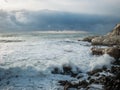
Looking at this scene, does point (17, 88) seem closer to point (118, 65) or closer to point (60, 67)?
point (60, 67)

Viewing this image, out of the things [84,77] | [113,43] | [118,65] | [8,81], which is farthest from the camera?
[113,43]

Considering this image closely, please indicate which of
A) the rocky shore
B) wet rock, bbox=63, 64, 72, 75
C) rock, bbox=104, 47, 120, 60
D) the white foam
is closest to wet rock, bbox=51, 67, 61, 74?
the rocky shore

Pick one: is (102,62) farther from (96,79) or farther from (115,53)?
(96,79)

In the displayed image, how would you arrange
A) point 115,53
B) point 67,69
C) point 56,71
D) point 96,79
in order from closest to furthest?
point 96,79 → point 56,71 → point 67,69 → point 115,53

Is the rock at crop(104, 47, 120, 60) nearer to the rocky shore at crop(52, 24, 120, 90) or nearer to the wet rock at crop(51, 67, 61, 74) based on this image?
the rocky shore at crop(52, 24, 120, 90)

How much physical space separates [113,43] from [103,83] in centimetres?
2337

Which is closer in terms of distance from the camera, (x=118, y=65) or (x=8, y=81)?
(x=8, y=81)

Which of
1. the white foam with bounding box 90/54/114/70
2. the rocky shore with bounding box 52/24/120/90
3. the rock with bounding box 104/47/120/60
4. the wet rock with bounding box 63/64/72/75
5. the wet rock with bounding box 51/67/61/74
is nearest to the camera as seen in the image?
the rocky shore with bounding box 52/24/120/90

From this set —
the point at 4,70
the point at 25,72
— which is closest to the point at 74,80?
the point at 25,72

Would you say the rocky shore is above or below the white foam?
below

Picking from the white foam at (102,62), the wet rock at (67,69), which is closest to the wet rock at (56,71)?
the wet rock at (67,69)

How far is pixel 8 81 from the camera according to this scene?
16234 millimetres

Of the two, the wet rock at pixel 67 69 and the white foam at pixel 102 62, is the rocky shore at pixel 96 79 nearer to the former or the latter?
the wet rock at pixel 67 69

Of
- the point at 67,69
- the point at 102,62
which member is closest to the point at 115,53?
the point at 102,62
